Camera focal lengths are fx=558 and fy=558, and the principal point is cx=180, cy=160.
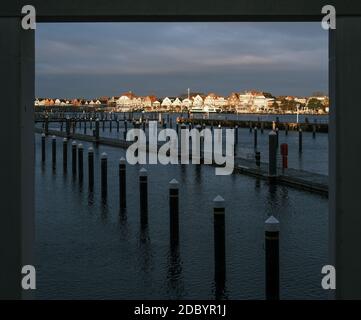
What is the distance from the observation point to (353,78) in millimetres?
5129

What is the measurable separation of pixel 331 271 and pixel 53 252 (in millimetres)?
9757

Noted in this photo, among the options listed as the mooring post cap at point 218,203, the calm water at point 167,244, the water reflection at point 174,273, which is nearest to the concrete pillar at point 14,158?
the calm water at point 167,244

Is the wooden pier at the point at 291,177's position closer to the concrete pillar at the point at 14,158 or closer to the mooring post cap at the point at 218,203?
the mooring post cap at the point at 218,203

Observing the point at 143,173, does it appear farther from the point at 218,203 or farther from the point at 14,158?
the point at 14,158

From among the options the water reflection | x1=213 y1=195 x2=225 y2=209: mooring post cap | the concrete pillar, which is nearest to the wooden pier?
the water reflection

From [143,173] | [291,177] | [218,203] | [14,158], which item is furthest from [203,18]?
[291,177]

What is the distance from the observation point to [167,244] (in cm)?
1446

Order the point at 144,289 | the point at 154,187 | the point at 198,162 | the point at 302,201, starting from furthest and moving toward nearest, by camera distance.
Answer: the point at 198,162 < the point at 154,187 < the point at 302,201 < the point at 144,289

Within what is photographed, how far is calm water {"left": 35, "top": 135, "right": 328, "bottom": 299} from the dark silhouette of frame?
17.2 ft

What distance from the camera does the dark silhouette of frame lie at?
5113 millimetres

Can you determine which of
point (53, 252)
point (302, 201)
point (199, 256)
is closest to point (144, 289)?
point (199, 256)

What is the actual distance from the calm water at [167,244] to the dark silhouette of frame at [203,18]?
525 cm

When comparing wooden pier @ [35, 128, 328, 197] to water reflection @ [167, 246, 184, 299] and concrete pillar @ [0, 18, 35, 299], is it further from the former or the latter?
concrete pillar @ [0, 18, 35, 299]
